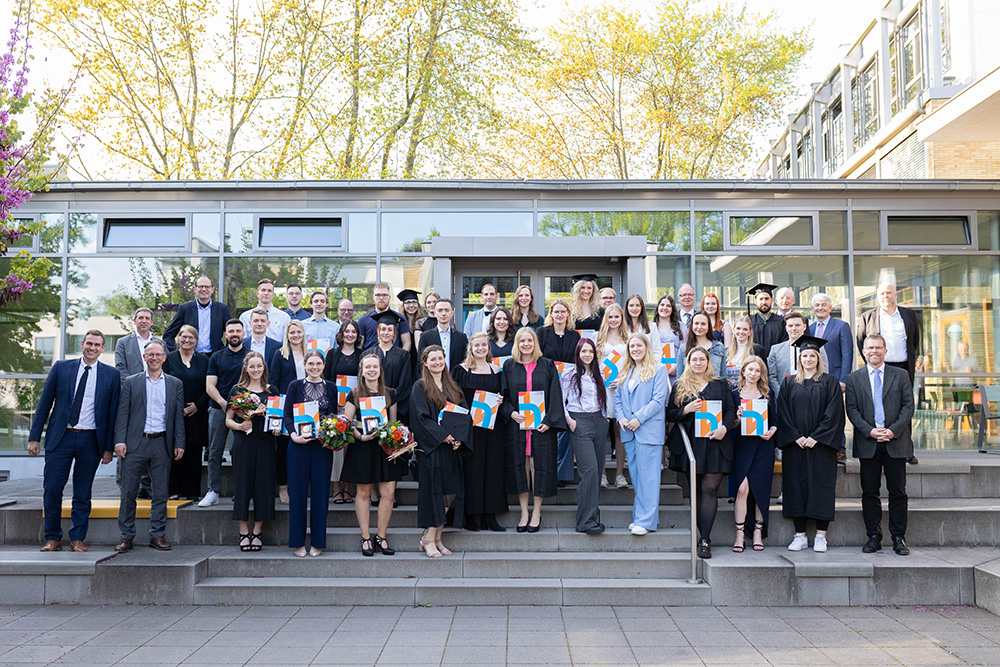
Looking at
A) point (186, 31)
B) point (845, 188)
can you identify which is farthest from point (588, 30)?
point (845, 188)

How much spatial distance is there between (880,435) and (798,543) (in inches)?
48.3

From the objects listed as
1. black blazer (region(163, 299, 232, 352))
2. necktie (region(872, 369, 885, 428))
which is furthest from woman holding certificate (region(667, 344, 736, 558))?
black blazer (region(163, 299, 232, 352))

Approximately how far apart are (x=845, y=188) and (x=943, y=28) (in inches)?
419

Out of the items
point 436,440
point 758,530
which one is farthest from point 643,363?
point 436,440

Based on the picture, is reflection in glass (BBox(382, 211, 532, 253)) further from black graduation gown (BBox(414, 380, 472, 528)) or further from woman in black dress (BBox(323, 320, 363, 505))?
black graduation gown (BBox(414, 380, 472, 528))

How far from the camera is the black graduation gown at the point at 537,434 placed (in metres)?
7.11

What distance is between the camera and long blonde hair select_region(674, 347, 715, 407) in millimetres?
7078

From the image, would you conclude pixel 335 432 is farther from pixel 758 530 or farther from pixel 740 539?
pixel 758 530

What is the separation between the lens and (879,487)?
697 centimetres

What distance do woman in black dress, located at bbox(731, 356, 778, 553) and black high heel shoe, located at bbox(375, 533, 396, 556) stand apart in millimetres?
3164

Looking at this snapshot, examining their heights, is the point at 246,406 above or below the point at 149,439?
above

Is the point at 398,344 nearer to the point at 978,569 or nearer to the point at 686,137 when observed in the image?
the point at 978,569

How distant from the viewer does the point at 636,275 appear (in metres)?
10.3

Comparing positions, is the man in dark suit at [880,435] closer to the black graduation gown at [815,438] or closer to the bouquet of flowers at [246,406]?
the black graduation gown at [815,438]
